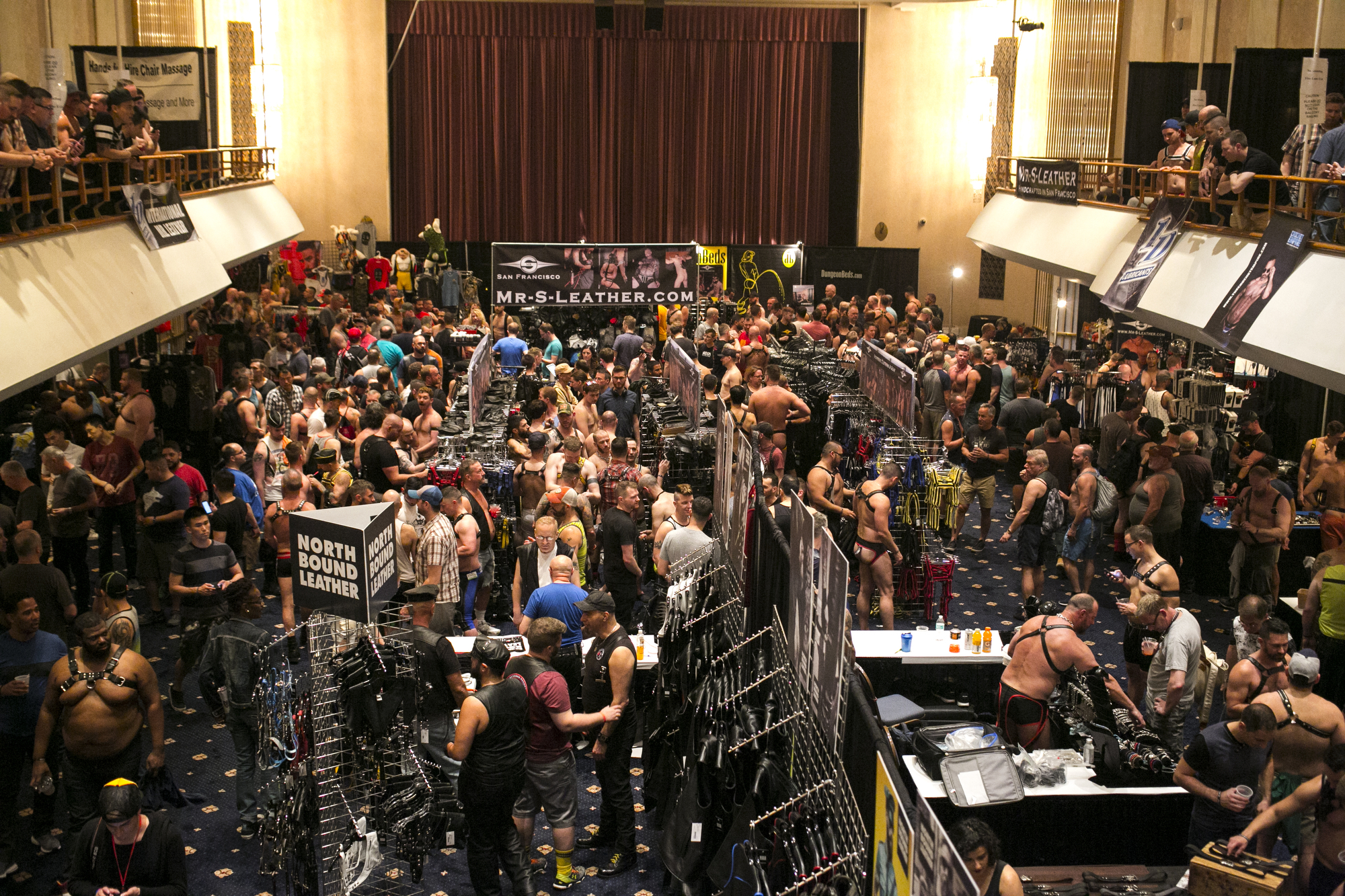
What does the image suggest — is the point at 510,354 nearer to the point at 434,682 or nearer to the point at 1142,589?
the point at 434,682

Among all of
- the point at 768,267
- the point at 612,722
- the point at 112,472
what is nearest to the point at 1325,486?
the point at 612,722

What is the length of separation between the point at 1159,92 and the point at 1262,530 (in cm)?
1042

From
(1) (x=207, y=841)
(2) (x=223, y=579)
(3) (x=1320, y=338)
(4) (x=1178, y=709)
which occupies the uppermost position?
(3) (x=1320, y=338)

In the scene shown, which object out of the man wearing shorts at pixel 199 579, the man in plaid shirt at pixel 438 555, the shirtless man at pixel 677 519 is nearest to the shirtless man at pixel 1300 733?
the shirtless man at pixel 677 519

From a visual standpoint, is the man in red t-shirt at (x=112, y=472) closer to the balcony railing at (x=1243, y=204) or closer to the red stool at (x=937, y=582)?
the red stool at (x=937, y=582)

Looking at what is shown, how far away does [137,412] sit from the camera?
10234 millimetres

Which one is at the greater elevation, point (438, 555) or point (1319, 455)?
point (1319, 455)

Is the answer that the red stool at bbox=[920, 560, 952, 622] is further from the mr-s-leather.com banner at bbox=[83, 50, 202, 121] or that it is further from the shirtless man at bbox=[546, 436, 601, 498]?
the mr-s-leather.com banner at bbox=[83, 50, 202, 121]

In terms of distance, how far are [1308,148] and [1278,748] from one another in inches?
230

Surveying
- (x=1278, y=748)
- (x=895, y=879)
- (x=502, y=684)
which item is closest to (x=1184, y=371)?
(x=1278, y=748)

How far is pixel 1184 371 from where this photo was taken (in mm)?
14594

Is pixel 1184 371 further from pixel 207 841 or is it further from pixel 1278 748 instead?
pixel 207 841

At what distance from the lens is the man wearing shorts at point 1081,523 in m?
9.55

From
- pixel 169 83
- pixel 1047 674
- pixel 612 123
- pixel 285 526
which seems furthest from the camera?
pixel 612 123
